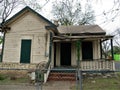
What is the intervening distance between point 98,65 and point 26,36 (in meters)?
6.43

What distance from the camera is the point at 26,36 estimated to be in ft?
47.9

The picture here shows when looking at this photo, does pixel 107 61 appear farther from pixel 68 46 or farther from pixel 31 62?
pixel 31 62

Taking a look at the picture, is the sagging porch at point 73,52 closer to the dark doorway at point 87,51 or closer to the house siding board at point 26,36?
the dark doorway at point 87,51

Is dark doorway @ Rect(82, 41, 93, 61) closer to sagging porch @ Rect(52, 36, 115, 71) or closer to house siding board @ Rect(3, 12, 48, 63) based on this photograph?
sagging porch @ Rect(52, 36, 115, 71)

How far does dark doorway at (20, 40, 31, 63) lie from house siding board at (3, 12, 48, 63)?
250 mm

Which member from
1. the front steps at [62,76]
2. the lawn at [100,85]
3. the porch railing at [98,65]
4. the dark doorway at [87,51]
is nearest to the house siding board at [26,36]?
the front steps at [62,76]

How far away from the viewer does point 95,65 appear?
14305 millimetres

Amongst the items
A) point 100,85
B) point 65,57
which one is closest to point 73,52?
point 65,57

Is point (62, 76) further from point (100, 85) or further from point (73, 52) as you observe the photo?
point (73, 52)

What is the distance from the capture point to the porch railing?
→ 13.9m

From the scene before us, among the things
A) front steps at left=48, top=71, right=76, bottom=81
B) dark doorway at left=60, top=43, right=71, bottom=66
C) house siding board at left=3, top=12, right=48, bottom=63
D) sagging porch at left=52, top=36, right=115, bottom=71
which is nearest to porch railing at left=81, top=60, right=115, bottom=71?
sagging porch at left=52, top=36, right=115, bottom=71

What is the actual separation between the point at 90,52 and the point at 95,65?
205 centimetres

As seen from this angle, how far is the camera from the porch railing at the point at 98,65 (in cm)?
1391

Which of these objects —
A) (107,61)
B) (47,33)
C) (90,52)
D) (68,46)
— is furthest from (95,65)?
(47,33)
